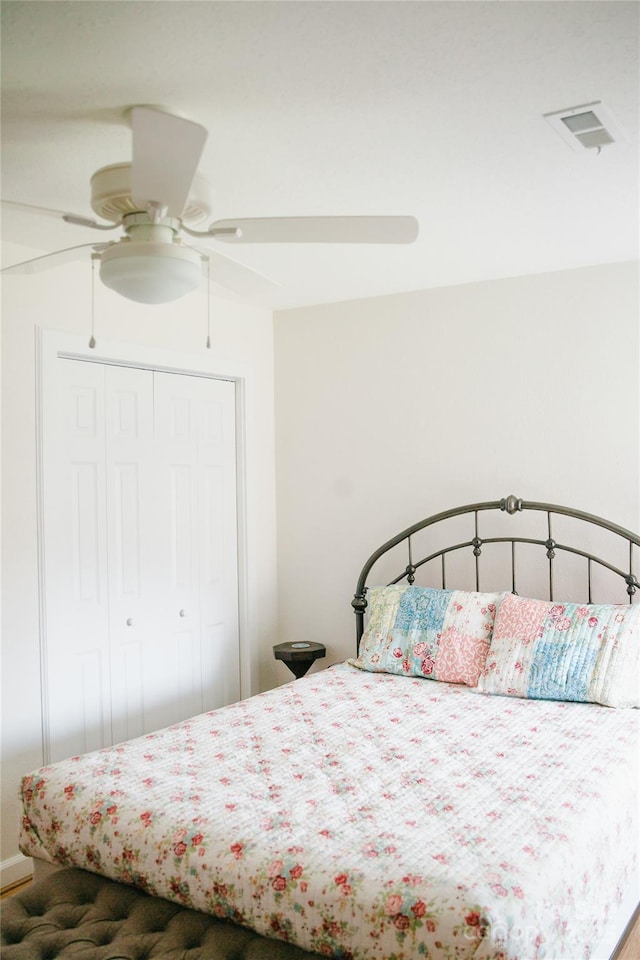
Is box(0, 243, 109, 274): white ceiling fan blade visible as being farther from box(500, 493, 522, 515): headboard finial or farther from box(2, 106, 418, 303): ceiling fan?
box(500, 493, 522, 515): headboard finial

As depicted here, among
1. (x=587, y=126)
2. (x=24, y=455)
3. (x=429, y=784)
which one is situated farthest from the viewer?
(x=24, y=455)

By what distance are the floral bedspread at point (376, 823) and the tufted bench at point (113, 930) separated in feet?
0.15

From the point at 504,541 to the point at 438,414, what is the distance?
0.72 m

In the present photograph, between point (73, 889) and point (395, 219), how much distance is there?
1904mm

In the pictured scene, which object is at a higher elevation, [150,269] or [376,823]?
[150,269]

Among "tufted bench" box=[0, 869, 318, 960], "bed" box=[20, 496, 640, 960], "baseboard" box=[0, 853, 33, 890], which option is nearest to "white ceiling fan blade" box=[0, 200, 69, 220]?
"bed" box=[20, 496, 640, 960]

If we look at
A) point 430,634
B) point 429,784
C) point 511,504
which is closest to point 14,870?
point 429,784

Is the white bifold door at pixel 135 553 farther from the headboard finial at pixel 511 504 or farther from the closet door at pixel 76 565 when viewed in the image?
the headboard finial at pixel 511 504

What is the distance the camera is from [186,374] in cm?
409

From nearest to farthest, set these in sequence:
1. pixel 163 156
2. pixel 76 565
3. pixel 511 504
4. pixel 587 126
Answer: pixel 163 156 → pixel 587 126 → pixel 76 565 → pixel 511 504

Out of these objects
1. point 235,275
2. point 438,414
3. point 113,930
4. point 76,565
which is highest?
point 235,275

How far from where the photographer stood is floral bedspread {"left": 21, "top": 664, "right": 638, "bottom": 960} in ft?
5.88

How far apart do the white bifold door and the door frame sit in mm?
27

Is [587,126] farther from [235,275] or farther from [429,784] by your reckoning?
[429,784]
